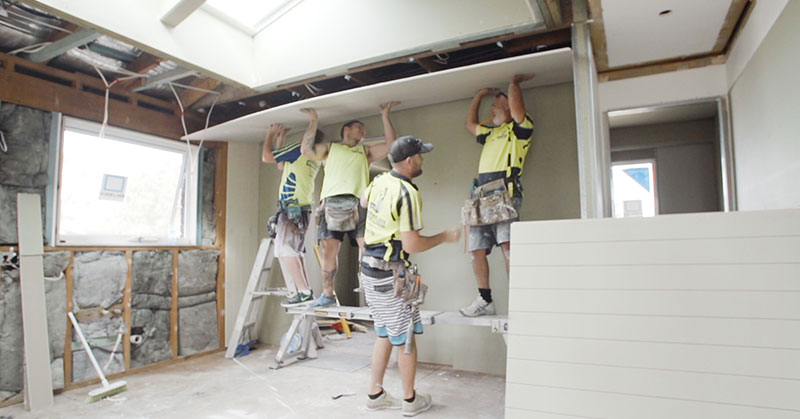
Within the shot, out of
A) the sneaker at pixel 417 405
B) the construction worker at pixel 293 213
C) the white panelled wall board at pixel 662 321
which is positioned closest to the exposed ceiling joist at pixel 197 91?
the construction worker at pixel 293 213

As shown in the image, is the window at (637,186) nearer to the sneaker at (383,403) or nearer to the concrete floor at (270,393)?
the concrete floor at (270,393)

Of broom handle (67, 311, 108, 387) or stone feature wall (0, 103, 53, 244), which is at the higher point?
stone feature wall (0, 103, 53, 244)

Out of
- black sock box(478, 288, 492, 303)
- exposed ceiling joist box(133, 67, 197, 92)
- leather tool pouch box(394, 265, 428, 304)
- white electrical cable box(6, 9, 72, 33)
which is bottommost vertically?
black sock box(478, 288, 492, 303)

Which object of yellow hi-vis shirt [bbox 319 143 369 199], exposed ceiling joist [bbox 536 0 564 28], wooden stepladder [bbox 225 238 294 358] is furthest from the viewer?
wooden stepladder [bbox 225 238 294 358]

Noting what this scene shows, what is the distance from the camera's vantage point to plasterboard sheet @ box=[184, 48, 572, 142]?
2873 mm

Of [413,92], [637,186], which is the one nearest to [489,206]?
[413,92]

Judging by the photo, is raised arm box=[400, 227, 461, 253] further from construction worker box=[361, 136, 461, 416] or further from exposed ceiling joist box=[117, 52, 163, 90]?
exposed ceiling joist box=[117, 52, 163, 90]

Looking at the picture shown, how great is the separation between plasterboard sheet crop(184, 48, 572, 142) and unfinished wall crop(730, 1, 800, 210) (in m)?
1.03

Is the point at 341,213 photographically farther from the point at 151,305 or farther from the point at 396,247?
the point at 151,305

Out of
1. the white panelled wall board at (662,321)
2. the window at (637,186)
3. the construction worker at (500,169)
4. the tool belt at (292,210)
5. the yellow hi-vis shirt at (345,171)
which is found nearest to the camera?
the white panelled wall board at (662,321)

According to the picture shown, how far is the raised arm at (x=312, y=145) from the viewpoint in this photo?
12.2ft

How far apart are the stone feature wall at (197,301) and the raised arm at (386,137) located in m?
2.03

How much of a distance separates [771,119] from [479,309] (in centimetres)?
203

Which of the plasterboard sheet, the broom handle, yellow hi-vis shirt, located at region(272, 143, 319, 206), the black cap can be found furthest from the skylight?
the broom handle
